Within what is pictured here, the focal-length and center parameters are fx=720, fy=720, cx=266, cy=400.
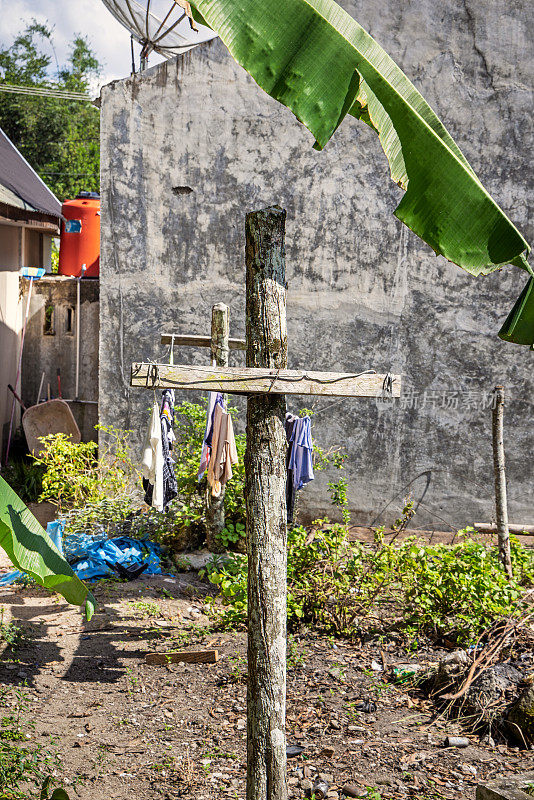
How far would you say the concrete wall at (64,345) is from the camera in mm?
10641

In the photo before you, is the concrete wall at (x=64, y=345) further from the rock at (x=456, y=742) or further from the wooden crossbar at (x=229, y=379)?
the wooden crossbar at (x=229, y=379)

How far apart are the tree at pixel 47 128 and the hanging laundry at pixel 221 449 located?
22.1 metres

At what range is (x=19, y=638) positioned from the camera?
602cm

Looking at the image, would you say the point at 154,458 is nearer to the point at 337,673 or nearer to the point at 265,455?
the point at 337,673

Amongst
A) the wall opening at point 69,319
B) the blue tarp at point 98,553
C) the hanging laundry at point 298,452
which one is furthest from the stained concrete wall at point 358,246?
the hanging laundry at point 298,452

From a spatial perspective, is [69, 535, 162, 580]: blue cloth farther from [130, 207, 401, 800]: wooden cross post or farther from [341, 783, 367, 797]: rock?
[130, 207, 401, 800]: wooden cross post

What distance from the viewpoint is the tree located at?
26.5 meters

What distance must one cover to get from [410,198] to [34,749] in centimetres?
380

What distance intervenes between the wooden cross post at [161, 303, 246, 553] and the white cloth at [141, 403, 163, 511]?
0.90 meters

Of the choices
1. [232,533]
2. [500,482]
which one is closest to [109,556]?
[232,533]

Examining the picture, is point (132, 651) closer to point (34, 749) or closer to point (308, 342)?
point (34, 749)

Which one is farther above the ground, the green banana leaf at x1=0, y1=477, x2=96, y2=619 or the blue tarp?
the green banana leaf at x1=0, y1=477, x2=96, y2=619

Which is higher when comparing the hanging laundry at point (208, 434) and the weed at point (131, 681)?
the hanging laundry at point (208, 434)

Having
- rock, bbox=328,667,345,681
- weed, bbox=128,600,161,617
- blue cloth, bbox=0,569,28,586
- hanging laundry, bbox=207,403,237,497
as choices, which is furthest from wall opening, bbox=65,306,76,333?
rock, bbox=328,667,345,681
